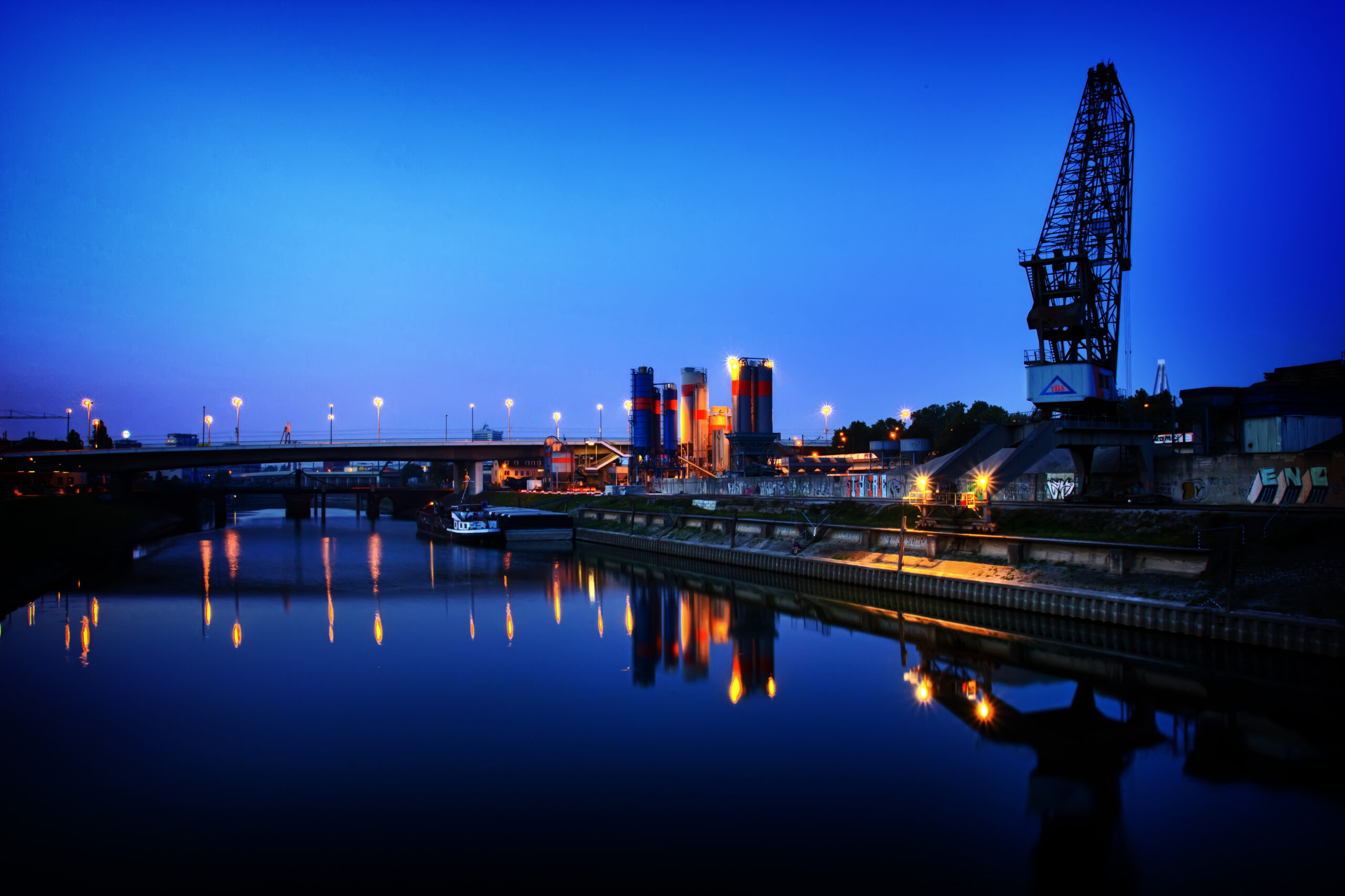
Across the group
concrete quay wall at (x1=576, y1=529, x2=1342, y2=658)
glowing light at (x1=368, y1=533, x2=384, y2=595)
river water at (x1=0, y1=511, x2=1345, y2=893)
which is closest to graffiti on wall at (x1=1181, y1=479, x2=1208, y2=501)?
concrete quay wall at (x1=576, y1=529, x2=1342, y2=658)

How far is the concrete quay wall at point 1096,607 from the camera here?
27094 mm

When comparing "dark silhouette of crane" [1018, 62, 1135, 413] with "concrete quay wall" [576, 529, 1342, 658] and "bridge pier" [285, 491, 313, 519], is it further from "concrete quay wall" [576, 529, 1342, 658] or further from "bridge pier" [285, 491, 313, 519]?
"bridge pier" [285, 491, 313, 519]

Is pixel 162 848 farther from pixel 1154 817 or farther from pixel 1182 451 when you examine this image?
pixel 1182 451

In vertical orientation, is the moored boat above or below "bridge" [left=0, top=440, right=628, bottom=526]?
below

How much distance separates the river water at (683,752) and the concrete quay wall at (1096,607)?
2.29 feet

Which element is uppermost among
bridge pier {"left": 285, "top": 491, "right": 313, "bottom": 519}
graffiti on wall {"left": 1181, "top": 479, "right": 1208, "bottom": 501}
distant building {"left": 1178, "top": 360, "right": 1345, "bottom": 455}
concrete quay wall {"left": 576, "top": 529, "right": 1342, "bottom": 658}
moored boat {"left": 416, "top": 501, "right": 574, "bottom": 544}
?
distant building {"left": 1178, "top": 360, "right": 1345, "bottom": 455}

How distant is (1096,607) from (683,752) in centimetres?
2079

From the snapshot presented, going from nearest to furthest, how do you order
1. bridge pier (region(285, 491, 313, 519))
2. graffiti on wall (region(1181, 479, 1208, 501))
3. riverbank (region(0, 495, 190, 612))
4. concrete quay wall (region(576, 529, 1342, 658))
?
concrete quay wall (region(576, 529, 1342, 658)) < graffiti on wall (region(1181, 479, 1208, 501)) < riverbank (region(0, 495, 190, 612)) < bridge pier (region(285, 491, 313, 519))

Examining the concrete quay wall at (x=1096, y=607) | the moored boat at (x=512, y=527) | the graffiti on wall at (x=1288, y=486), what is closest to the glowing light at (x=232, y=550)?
the moored boat at (x=512, y=527)

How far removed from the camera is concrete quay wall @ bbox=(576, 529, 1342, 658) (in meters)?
27.1

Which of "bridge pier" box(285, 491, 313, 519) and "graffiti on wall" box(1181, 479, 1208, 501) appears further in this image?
"bridge pier" box(285, 491, 313, 519)

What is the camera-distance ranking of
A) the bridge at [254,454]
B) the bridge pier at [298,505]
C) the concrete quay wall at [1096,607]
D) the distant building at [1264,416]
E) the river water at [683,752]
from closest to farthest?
the river water at [683,752]
the concrete quay wall at [1096,607]
the distant building at [1264,416]
the bridge at [254,454]
the bridge pier at [298,505]

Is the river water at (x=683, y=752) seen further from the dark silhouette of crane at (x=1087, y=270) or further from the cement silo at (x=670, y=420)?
the cement silo at (x=670, y=420)

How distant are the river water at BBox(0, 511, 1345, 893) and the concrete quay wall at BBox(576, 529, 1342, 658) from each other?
27.5 inches
